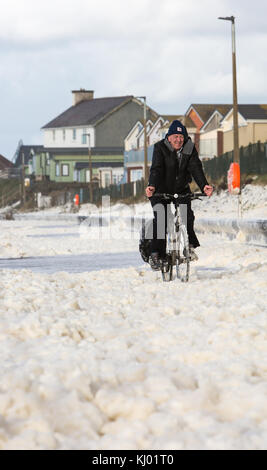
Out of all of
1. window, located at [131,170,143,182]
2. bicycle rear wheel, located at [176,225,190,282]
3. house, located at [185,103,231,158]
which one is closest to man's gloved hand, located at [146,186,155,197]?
bicycle rear wheel, located at [176,225,190,282]

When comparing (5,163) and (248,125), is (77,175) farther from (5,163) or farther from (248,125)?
(5,163)

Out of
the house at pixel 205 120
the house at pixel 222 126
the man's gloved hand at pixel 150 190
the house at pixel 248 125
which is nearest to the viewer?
the man's gloved hand at pixel 150 190

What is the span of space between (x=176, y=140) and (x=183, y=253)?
1.40 m

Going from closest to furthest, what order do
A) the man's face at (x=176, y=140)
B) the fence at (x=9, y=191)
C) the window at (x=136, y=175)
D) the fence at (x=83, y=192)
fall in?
the man's face at (x=176, y=140) < the fence at (x=83, y=192) < the window at (x=136, y=175) < the fence at (x=9, y=191)

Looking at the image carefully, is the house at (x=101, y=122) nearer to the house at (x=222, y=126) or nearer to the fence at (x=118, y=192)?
the fence at (x=118, y=192)

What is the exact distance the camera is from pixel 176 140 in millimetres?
11258

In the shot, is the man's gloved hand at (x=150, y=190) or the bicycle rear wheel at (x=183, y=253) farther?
the bicycle rear wheel at (x=183, y=253)

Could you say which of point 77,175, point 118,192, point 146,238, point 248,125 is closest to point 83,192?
point 118,192

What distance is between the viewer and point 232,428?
4.21 meters

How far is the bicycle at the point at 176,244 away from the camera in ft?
37.0

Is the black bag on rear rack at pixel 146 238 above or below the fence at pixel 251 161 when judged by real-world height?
below

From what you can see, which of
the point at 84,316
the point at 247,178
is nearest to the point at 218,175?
the point at 247,178

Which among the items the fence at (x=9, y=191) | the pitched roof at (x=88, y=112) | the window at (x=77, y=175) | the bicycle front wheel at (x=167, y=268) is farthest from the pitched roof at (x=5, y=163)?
the bicycle front wheel at (x=167, y=268)
